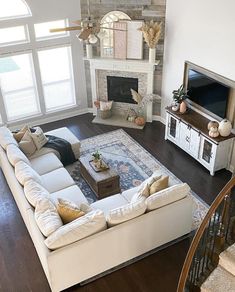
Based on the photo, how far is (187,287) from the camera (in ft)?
13.3

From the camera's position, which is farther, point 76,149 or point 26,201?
point 76,149

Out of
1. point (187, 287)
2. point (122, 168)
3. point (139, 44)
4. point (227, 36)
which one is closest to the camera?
point (187, 287)

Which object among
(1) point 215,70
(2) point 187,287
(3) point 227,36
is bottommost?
(2) point 187,287

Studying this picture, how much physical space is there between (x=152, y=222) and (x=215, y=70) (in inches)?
135

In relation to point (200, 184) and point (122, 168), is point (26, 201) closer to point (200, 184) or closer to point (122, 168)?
point (122, 168)

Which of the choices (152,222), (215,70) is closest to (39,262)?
(152,222)

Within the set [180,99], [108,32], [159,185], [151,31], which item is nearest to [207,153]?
[180,99]

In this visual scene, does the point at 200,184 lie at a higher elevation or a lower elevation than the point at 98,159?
lower

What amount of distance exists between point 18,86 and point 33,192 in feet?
13.8

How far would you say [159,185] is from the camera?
5.33 meters

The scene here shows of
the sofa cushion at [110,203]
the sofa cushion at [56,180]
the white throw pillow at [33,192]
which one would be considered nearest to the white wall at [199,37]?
the sofa cushion at [110,203]

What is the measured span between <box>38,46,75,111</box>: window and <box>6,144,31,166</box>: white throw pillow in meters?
2.97

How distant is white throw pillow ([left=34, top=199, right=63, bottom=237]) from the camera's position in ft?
15.0

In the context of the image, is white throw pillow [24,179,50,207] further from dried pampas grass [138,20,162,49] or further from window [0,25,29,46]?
dried pampas grass [138,20,162,49]
